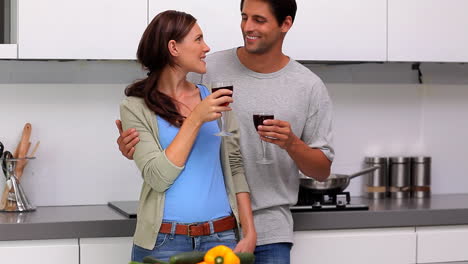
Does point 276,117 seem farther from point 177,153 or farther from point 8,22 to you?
point 8,22

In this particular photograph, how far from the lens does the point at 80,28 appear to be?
330 cm

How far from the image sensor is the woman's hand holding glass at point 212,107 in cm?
246

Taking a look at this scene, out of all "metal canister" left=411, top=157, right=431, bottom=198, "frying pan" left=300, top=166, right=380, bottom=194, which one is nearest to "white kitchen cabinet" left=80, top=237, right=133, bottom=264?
"frying pan" left=300, top=166, right=380, bottom=194

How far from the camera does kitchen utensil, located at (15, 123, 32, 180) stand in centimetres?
354

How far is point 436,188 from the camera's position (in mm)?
4191

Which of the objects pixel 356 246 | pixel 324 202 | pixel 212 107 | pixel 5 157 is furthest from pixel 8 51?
pixel 356 246

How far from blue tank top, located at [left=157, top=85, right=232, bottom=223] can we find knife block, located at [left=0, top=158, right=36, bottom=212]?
108 cm

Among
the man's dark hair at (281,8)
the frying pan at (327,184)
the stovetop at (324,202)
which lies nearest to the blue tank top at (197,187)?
the man's dark hair at (281,8)

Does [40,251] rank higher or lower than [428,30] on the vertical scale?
lower

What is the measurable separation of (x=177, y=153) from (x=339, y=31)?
1327 millimetres

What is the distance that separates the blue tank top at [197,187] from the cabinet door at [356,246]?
2.60 feet

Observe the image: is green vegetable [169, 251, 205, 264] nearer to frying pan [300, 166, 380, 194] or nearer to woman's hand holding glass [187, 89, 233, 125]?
woman's hand holding glass [187, 89, 233, 125]

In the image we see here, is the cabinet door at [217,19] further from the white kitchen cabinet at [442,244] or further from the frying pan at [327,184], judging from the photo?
the white kitchen cabinet at [442,244]

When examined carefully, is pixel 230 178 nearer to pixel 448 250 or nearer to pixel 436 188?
pixel 448 250
